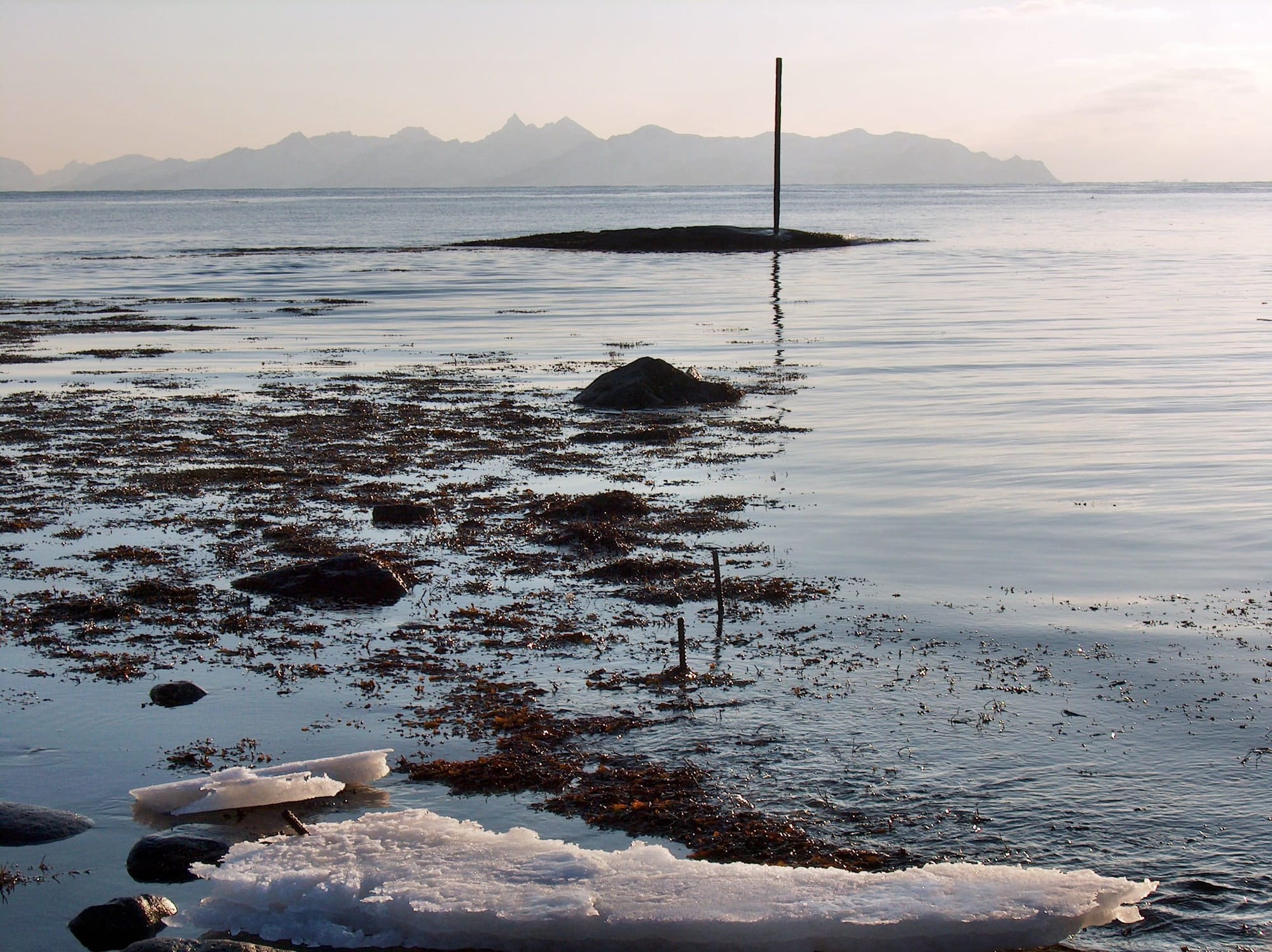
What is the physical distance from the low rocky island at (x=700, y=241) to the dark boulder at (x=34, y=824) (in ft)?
159

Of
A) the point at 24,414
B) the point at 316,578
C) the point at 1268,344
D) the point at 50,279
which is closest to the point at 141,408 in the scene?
the point at 24,414

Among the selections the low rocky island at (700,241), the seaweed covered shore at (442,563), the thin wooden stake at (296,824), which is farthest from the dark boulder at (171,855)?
the low rocky island at (700,241)

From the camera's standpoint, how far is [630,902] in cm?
454

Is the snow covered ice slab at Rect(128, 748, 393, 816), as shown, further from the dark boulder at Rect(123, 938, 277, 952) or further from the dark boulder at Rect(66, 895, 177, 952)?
the dark boulder at Rect(123, 938, 277, 952)

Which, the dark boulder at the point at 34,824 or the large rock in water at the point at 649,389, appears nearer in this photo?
the dark boulder at the point at 34,824

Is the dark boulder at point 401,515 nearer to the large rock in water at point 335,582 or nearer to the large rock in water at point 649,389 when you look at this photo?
the large rock in water at point 335,582

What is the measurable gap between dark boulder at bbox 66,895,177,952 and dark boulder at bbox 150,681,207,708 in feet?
7.13

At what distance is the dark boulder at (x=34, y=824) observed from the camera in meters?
5.16

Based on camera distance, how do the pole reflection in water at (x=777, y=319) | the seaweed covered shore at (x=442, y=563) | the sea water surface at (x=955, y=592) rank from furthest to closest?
the pole reflection in water at (x=777, y=319) < the seaweed covered shore at (x=442, y=563) < the sea water surface at (x=955, y=592)

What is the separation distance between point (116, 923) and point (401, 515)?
5.92 metres

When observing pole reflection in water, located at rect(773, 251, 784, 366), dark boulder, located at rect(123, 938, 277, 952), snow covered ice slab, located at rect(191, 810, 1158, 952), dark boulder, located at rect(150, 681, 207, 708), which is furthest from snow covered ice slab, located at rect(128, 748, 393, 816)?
pole reflection in water, located at rect(773, 251, 784, 366)

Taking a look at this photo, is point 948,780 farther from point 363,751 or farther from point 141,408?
point 141,408

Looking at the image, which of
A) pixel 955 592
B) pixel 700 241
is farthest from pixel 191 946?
pixel 700 241

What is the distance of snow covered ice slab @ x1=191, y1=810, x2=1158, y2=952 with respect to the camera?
14.5 feet
